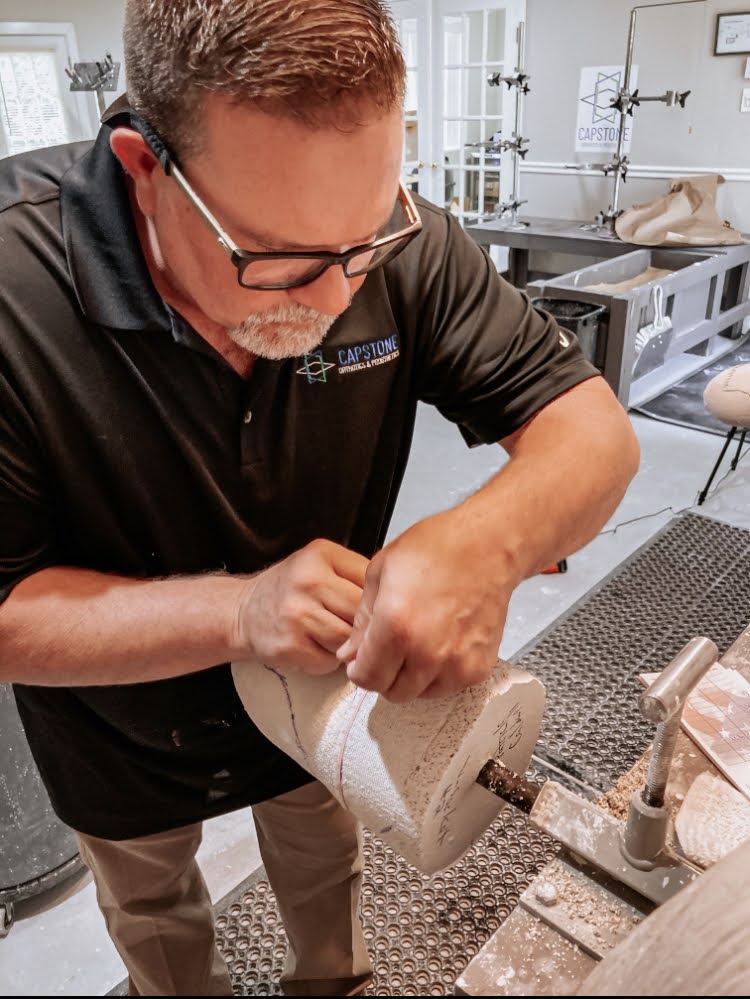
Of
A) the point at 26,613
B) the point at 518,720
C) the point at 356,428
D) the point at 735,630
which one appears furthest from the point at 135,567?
the point at 735,630

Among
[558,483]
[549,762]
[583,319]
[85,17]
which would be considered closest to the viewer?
[558,483]

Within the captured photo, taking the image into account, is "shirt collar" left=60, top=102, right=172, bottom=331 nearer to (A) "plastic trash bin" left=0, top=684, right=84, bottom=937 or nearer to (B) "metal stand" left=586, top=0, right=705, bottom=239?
(A) "plastic trash bin" left=0, top=684, right=84, bottom=937

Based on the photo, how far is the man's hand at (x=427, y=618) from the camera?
2.16 ft

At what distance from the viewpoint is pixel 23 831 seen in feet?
5.19

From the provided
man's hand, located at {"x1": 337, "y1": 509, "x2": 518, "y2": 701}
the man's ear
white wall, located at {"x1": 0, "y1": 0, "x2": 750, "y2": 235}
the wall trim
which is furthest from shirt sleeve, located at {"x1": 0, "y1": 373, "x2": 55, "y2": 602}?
the wall trim

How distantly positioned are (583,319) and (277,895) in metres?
2.85

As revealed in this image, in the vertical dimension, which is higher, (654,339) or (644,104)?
(644,104)

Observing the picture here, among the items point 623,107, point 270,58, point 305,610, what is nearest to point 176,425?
point 305,610

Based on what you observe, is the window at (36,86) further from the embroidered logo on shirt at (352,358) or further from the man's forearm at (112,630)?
the man's forearm at (112,630)

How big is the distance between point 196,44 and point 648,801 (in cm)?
77

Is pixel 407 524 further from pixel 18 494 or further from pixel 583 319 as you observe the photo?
pixel 18 494

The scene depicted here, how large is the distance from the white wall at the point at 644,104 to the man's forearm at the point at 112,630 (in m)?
5.27

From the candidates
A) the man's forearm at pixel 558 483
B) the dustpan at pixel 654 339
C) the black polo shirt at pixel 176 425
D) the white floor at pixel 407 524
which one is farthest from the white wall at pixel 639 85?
the man's forearm at pixel 558 483

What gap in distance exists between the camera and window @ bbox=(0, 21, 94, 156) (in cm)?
431
